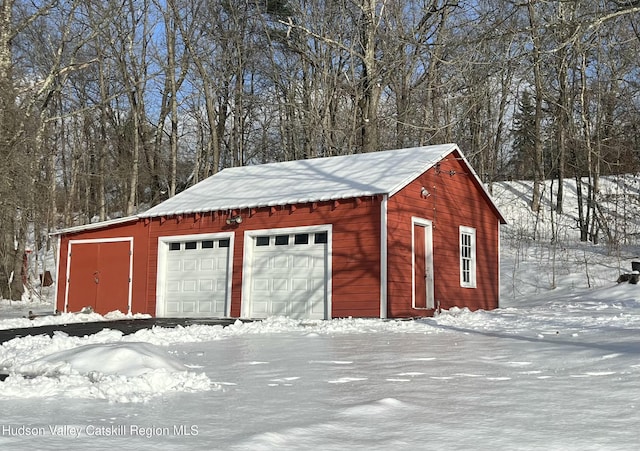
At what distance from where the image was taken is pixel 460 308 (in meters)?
17.2

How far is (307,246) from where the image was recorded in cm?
1572

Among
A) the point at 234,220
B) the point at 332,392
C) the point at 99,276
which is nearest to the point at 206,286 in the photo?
the point at 234,220

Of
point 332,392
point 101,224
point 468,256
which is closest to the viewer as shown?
point 332,392

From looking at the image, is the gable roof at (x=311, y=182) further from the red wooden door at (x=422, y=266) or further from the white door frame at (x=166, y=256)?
the red wooden door at (x=422, y=266)

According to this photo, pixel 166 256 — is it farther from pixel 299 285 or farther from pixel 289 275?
pixel 299 285

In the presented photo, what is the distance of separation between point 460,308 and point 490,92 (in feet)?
32.6

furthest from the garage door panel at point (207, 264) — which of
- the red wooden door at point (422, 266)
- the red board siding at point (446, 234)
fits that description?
the red wooden door at point (422, 266)

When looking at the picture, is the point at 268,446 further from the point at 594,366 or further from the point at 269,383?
the point at 594,366

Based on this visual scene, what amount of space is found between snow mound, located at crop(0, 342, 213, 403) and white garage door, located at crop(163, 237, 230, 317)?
10.1 meters

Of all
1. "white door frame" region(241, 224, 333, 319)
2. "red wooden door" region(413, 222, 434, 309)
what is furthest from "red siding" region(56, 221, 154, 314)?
"red wooden door" region(413, 222, 434, 309)

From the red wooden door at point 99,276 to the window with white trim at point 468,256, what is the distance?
874 cm

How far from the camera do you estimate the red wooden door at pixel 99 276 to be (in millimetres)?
18594

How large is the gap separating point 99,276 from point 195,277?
3189 millimetres

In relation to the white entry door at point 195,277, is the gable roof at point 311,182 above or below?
above
